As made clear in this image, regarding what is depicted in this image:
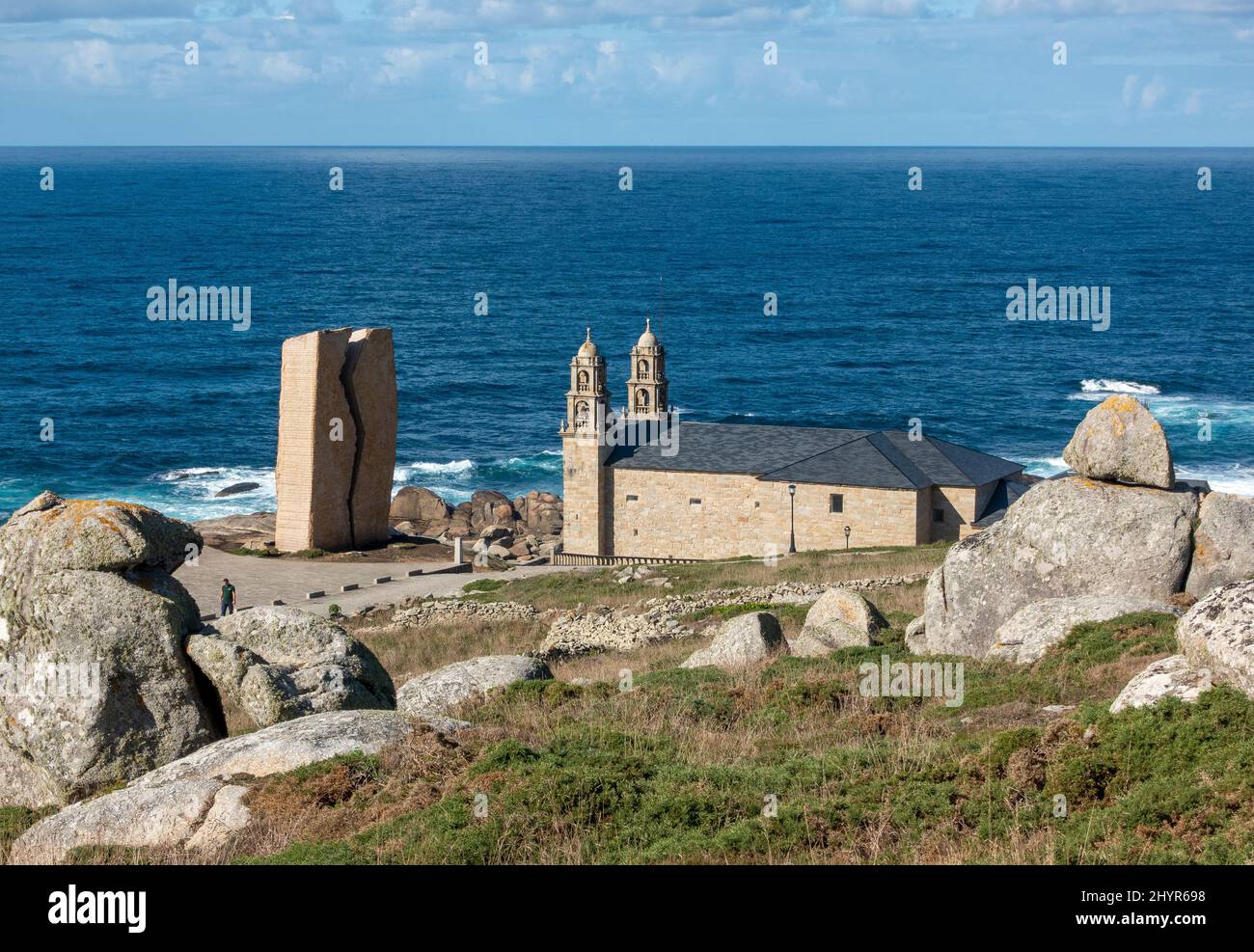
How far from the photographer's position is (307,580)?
1864 inches

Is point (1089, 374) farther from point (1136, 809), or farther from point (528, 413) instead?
point (1136, 809)

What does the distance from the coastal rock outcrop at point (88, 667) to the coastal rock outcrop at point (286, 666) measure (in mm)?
420

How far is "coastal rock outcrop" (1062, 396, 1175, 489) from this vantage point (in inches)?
880

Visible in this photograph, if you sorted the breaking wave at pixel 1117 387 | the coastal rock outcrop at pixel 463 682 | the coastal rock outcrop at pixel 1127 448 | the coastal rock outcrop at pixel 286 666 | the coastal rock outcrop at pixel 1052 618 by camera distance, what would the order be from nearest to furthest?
the coastal rock outcrop at pixel 286 666, the coastal rock outcrop at pixel 463 682, the coastal rock outcrop at pixel 1052 618, the coastal rock outcrop at pixel 1127 448, the breaking wave at pixel 1117 387

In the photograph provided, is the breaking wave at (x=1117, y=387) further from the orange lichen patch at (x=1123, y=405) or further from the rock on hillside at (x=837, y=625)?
the orange lichen patch at (x=1123, y=405)

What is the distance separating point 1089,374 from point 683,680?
290ft

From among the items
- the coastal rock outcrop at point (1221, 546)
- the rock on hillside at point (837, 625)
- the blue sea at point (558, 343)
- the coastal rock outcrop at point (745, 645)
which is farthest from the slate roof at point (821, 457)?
the coastal rock outcrop at point (1221, 546)

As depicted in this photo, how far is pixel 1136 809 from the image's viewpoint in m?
11.7

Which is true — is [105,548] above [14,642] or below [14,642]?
above

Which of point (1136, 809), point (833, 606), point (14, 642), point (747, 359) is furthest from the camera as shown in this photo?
point (747, 359)

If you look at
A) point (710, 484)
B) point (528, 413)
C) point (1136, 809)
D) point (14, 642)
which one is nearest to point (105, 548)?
point (14, 642)

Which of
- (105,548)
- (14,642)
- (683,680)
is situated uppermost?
(105,548)

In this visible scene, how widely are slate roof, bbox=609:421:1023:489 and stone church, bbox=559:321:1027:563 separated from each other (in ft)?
0.20

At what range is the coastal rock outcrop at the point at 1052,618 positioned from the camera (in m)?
19.7
